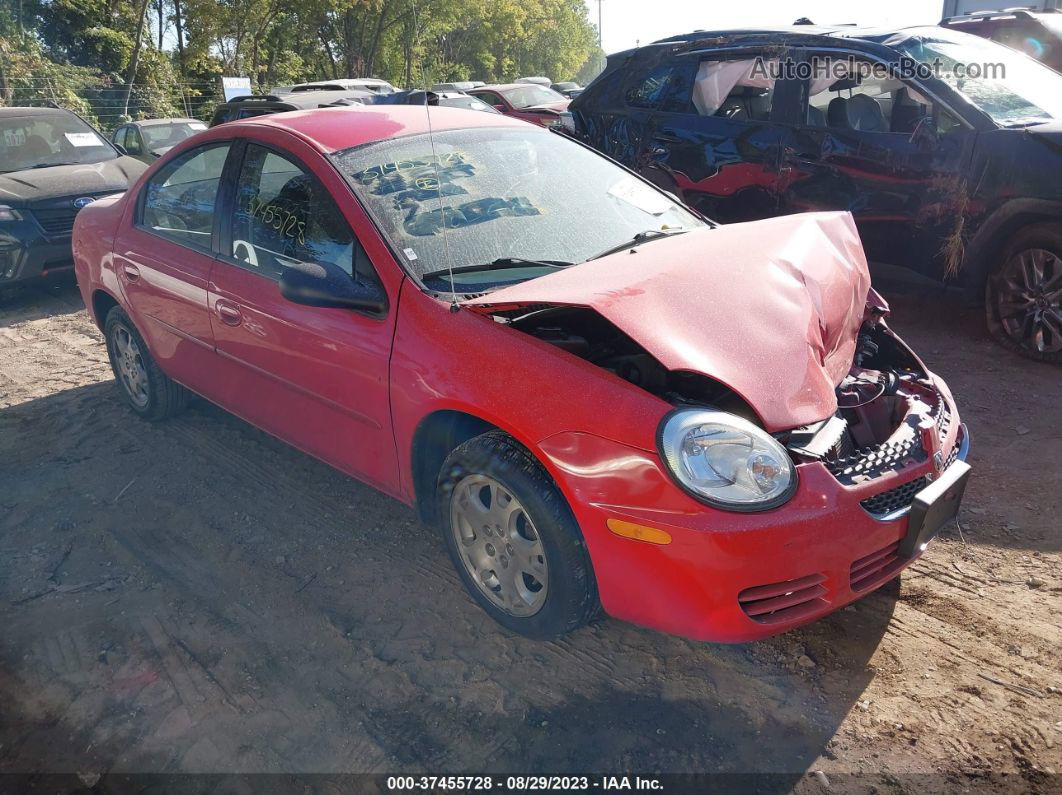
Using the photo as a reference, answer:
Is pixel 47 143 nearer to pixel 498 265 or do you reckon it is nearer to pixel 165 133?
pixel 165 133

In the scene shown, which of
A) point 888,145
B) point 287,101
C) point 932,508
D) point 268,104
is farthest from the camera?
point 287,101

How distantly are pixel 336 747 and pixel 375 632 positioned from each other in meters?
0.55

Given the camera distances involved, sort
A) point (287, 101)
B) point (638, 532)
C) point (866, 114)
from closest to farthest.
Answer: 1. point (638, 532)
2. point (866, 114)
3. point (287, 101)

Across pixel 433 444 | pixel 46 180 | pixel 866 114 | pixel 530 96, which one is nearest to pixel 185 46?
pixel 530 96

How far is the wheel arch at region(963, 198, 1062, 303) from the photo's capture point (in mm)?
4836

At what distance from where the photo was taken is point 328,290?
295 centimetres

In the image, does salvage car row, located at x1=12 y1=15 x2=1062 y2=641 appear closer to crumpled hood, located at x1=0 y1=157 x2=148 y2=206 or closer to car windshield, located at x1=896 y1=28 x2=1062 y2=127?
car windshield, located at x1=896 y1=28 x2=1062 y2=127

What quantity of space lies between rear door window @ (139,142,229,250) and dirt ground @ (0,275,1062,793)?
4.14 feet

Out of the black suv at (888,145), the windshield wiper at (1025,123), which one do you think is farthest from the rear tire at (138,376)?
the windshield wiper at (1025,123)

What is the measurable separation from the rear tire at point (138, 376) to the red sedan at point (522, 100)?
1204cm

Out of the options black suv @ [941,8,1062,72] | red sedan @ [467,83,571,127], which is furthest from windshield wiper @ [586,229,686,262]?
red sedan @ [467,83,571,127]

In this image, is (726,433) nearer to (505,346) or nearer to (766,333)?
(766,333)

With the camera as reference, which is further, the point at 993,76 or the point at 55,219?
the point at 55,219

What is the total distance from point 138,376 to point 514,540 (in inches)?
122
